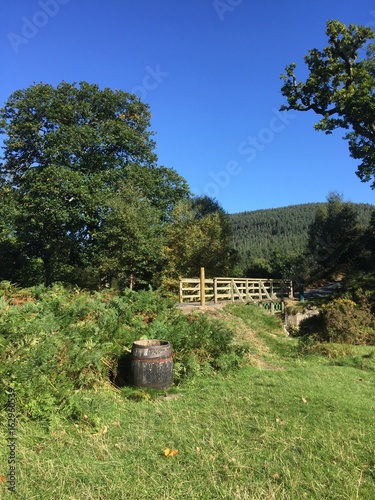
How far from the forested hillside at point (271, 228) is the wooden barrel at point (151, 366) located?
6558 cm

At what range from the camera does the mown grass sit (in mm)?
2879

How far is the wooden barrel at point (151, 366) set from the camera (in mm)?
5750

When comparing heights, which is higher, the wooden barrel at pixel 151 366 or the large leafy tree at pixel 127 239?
the large leafy tree at pixel 127 239

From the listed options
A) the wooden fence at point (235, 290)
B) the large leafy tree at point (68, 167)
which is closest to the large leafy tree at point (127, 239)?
the large leafy tree at point (68, 167)

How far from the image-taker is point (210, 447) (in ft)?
11.8

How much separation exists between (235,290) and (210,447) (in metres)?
13.3

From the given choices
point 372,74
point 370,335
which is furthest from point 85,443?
point 372,74

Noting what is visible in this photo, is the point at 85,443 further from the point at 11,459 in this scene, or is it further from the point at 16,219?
the point at 16,219

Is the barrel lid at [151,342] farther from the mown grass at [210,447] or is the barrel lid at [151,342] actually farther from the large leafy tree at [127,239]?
the large leafy tree at [127,239]

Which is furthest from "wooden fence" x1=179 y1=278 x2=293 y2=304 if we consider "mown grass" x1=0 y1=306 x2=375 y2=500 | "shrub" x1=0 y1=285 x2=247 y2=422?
"mown grass" x1=0 y1=306 x2=375 y2=500

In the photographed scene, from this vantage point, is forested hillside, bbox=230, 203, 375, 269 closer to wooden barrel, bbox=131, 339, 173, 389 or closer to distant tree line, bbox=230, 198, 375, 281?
distant tree line, bbox=230, 198, 375, 281

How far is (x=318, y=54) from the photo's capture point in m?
18.8

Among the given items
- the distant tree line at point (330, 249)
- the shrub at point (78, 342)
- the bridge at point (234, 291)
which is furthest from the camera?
the distant tree line at point (330, 249)

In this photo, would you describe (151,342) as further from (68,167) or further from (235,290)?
(68,167)
